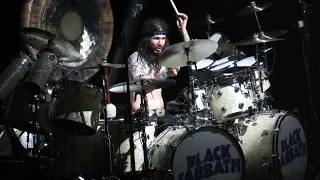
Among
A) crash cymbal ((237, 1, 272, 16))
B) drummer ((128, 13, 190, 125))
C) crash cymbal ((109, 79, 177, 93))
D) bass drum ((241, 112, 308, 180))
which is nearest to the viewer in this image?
crash cymbal ((109, 79, 177, 93))

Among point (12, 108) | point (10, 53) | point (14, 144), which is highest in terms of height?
point (10, 53)

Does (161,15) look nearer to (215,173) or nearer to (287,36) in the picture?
(287,36)

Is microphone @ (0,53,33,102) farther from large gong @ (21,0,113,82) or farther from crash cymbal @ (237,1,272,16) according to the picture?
crash cymbal @ (237,1,272,16)

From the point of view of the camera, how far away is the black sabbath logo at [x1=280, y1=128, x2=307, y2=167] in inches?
164

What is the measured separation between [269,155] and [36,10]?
2.90 m

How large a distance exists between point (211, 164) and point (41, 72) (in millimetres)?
1710

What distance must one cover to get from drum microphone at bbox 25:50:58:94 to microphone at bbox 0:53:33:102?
0.31m

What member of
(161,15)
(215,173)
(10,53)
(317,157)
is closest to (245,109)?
(215,173)

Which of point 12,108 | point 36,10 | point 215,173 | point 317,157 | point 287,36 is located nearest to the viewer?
point 12,108

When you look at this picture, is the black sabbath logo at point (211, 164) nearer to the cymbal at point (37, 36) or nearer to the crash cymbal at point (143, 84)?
the crash cymbal at point (143, 84)

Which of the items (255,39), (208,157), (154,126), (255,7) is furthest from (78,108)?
(255,7)

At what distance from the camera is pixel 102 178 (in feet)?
12.6

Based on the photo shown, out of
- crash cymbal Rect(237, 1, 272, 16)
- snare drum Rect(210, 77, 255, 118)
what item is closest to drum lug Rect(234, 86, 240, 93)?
snare drum Rect(210, 77, 255, 118)

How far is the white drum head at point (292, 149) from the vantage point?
4156 mm
